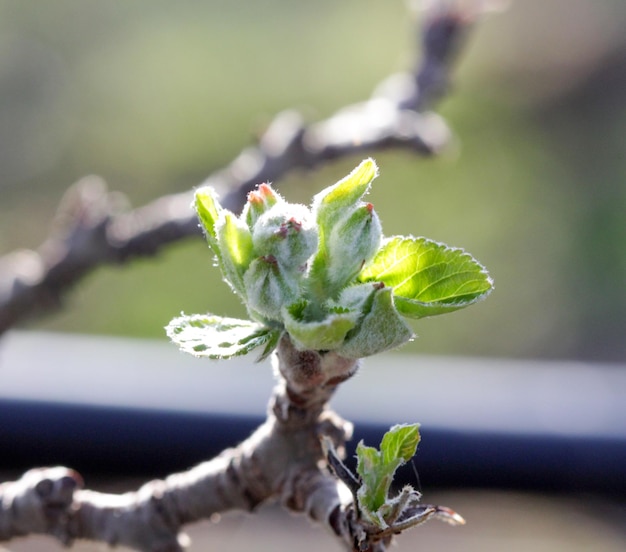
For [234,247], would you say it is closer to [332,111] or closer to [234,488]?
[234,488]

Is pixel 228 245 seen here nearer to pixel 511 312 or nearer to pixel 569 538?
pixel 569 538

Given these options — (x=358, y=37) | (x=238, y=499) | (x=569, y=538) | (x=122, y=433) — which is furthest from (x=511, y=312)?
(x=238, y=499)

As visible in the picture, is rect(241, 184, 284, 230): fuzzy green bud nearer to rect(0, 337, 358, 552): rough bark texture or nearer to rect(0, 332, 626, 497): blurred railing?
rect(0, 337, 358, 552): rough bark texture

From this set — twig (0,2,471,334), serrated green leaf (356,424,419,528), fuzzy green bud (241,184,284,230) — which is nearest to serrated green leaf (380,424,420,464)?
serrated green leaf (356,424,419,528)

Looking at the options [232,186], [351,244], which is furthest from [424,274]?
[232,186]

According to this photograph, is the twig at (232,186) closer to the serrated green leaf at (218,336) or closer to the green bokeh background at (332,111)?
the serrated green leaf at (218,336)

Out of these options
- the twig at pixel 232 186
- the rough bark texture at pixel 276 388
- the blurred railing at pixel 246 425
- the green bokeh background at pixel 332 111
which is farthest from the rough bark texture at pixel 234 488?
the green bokeh background at pixel 332 111
